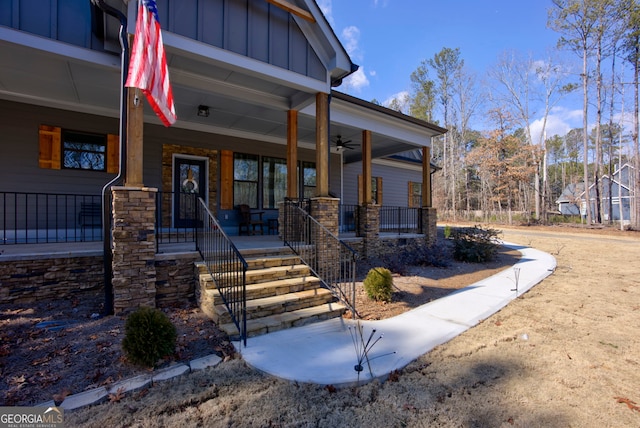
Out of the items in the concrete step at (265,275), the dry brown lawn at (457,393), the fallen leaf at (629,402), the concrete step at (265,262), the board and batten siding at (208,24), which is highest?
the board and batten siding at (208,24)

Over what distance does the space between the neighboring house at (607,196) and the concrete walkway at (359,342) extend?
918 inches

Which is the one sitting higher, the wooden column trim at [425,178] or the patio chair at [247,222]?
the wooden column trim at [425,178]

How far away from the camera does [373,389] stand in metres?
2.73

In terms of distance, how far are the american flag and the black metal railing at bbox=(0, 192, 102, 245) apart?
373 centimetres

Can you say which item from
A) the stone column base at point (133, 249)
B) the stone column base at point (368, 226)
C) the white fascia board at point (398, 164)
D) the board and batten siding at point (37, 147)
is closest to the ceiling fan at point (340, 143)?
the stone column base at point (368, 226)

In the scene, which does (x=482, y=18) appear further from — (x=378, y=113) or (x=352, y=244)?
(x=352, y=244)

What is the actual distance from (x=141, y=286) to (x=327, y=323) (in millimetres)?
2569

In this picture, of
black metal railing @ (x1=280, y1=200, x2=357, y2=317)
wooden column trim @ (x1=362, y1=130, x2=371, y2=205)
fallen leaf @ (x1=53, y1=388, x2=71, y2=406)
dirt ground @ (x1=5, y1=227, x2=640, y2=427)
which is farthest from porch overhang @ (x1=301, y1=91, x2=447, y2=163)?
fallen leaf @ (x1=53, y1=388, x2=71, y2=406)

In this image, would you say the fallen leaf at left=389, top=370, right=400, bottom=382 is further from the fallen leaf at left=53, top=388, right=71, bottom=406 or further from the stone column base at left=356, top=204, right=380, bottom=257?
the stone column base at left=356, top=204, right=380, bottom=257

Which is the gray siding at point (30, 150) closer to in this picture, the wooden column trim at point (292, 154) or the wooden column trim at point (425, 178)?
the wooden column trim at point (292, 154)

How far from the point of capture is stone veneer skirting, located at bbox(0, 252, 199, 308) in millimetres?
4430

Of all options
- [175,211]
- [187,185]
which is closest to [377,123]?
[187,185]

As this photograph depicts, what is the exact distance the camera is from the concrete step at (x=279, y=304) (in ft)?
13.1

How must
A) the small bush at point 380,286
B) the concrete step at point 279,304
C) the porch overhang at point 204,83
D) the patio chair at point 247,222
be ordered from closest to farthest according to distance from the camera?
the concrete step at point 279,304 → the porch overhang at point 204,83 → the small bush at point 380,286 → the patio chair at point 247,222
